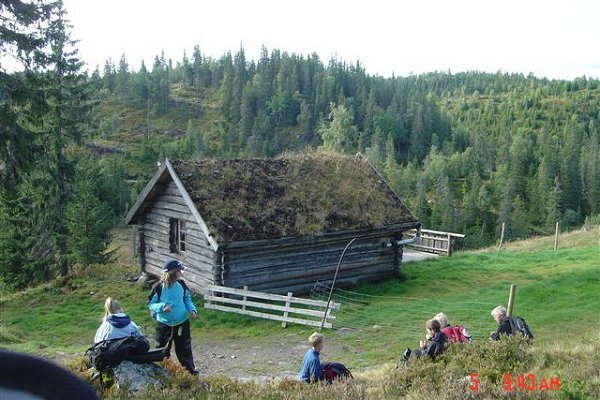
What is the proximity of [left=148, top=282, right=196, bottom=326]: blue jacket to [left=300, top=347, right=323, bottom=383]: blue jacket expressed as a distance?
2.09 metres

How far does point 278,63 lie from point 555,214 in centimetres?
9803

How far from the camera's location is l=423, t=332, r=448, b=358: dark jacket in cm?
852

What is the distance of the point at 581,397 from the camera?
6184 millimetres

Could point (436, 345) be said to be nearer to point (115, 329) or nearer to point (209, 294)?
point (115, 329)

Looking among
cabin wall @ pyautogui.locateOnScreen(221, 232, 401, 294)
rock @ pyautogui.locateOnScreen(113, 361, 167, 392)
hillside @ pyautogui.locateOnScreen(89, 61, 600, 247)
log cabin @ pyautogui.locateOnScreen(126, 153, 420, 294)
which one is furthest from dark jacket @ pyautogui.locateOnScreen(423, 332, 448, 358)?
hillside @ pyautogui.locateOnScreen(89, 61, 600, 247)

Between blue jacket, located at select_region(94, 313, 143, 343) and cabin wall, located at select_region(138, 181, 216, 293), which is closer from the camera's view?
blue jacket, located at select_region(94, 313, 143, 343)

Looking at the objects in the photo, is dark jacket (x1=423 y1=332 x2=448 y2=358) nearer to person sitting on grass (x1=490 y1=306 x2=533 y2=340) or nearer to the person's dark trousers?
person sitting on grass (x1=490 y1=306 x2=533 y2=340)

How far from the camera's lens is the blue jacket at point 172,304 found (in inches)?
345

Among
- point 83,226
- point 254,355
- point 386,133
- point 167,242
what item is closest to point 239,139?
point 386,133

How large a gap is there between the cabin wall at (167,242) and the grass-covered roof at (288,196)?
100 centimetres

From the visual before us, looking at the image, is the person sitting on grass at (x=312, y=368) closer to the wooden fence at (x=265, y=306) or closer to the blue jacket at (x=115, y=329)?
the blue jacket at (x=115, y=329)

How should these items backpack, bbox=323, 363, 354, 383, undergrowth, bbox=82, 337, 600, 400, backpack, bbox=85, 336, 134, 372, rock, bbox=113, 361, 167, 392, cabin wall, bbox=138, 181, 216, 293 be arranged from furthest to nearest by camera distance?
1. cabin wall, bbox=138, 181, 216, 293
2. backpack, bbox=323, 363, 354, 383
3. backpack, bbox=85, 336, 134, 372
4. rock, bbox=113, 361, 167, 392
5. undergrowth, bbox=82, 337, 600, 400

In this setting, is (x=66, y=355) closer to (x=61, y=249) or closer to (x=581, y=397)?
(x=581, y=397)

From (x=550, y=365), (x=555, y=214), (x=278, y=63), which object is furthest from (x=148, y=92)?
(x=550, y=365)
